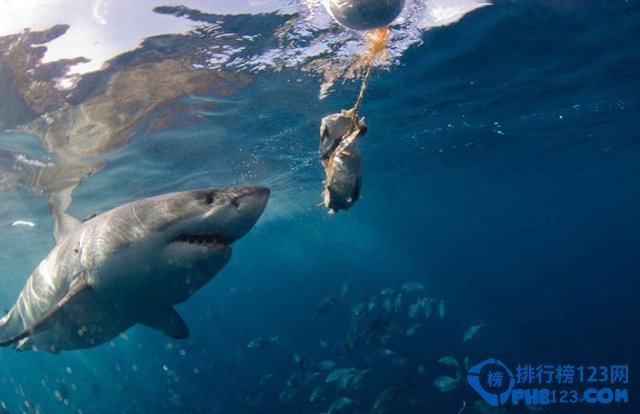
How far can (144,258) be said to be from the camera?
13.5ft

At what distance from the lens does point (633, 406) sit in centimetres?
1373

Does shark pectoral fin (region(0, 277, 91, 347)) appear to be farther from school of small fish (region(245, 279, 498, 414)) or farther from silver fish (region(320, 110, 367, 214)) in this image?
school of small fish (region(245, 279, 498, 414))

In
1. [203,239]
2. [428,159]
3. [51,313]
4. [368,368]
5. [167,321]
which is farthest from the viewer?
[428,159]

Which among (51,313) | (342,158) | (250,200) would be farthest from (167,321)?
(342,158)

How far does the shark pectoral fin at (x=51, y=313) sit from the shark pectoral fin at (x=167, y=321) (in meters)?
0.91

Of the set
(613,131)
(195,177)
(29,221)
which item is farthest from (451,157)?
(29,221)

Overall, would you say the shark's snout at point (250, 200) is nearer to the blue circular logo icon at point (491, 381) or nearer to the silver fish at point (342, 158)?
the silver fish at point (342, 158)

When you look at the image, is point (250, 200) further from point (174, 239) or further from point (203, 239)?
point (174, 239)

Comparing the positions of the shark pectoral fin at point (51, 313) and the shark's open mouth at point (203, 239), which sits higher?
the shark's open mouth at point (203, 239)

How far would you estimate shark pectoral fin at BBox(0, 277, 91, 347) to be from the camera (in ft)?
13.5

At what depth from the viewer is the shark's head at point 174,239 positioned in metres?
3.84

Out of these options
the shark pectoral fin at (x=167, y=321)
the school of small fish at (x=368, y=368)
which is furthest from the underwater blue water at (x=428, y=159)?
the shark pectoral fin at (x=167, y=321)

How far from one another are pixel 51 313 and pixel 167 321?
5.18ft

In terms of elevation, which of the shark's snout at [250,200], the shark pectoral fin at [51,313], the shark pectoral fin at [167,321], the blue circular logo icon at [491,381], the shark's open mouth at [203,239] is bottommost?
the blue circular logo icon at [491,381]
